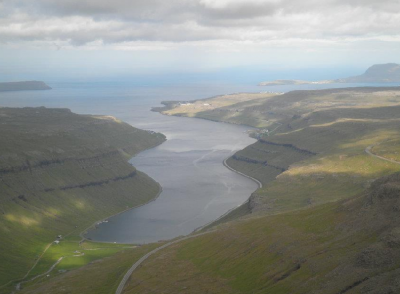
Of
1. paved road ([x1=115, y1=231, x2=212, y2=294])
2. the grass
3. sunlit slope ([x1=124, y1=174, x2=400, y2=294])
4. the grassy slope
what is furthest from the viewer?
the grass

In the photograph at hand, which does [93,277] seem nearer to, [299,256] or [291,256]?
[291,256]

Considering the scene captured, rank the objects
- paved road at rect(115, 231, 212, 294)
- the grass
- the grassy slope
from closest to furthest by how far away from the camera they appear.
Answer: the grassy slope < paved road at rect(115, 231, 212, 294) < the grass

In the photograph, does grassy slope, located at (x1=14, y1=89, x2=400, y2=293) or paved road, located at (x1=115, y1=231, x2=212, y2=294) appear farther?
paved road, located at (x1=115, y1=231, x2=212, y2=294)

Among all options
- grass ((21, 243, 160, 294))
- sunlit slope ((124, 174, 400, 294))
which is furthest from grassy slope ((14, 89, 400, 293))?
grass ((21, 243, 160, 294))

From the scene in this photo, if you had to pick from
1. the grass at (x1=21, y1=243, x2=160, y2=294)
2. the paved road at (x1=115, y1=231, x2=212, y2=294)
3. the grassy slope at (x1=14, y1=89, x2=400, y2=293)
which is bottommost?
the grass at (x1=21, y1=243, x2=160, y2=294)

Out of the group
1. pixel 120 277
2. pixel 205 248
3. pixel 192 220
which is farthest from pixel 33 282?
pixel 192 220

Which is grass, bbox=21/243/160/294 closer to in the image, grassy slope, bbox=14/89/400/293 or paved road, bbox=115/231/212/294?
paved road, bbox=115/231/212/294

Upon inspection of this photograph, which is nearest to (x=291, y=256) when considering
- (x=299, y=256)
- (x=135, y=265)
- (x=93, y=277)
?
(x=299, y=256)

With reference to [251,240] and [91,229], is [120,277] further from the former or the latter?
[91,229]

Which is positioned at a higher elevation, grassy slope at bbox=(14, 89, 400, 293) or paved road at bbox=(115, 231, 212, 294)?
grassy slope at bbox=(14, 89, 400, 293)

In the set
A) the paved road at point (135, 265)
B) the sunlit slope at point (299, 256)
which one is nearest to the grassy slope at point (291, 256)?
the sunlit slope at point (299, 256)
